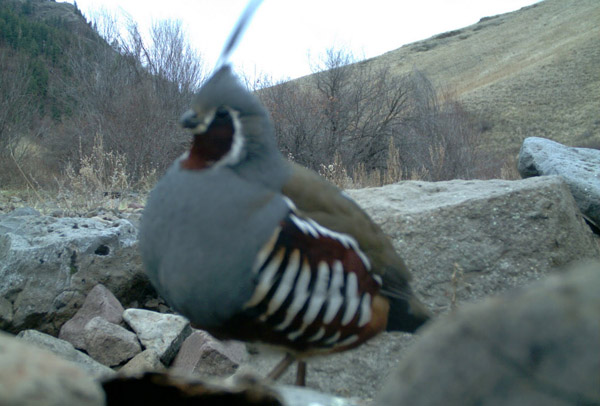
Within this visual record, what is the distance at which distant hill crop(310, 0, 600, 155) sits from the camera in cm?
3703

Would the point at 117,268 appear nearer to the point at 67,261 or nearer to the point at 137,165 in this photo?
the point at 67,261

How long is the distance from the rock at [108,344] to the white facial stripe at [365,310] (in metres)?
3.30

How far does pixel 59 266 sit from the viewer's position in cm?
556

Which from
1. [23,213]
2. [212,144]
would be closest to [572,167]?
[212,144]

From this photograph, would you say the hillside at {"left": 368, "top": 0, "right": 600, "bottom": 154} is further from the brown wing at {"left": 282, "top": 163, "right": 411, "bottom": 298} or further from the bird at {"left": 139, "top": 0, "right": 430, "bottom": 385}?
the bird at {"left": 139, "top": 0, "right": 430, "bottom": 385}

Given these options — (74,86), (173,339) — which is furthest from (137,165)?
(173,339)

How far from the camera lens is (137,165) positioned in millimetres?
14250

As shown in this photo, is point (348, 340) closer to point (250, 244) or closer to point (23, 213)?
point (250, 244)

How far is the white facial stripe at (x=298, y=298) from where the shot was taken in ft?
7.32

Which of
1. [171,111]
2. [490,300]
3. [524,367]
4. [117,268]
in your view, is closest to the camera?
[524,367]

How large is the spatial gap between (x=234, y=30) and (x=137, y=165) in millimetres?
12560

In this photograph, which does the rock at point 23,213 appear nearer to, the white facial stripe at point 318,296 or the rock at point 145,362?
the rock at point 145,362

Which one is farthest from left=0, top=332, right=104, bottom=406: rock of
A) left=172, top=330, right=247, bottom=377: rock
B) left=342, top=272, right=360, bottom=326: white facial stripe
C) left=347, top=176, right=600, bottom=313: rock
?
left=172, top=330, right=247, bottom=377: rock

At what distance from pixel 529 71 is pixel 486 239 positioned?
45290mm
